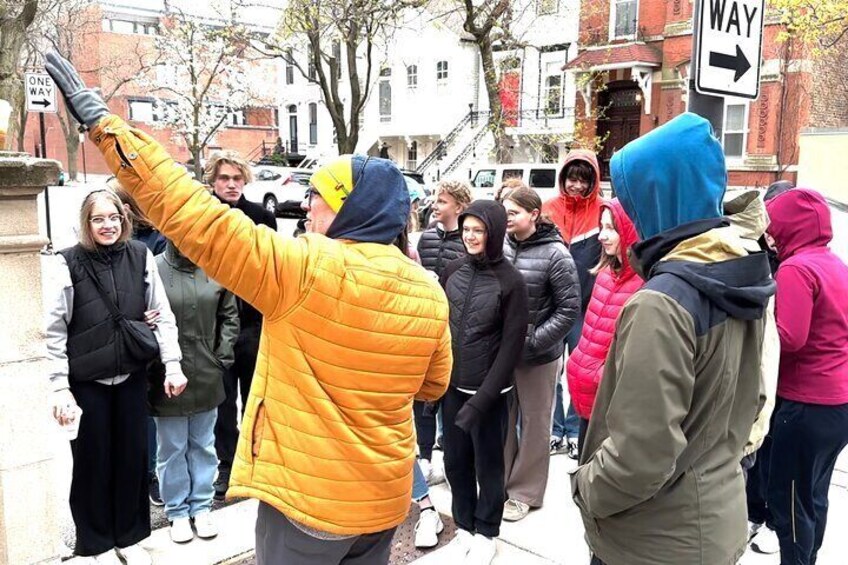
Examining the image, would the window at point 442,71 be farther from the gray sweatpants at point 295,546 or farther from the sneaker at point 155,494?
the gray sweatpants at point 295,546

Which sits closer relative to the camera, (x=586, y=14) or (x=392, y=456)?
(x=392, y=456)

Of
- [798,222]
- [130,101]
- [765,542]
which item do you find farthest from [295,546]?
[130,101]

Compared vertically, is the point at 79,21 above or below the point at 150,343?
above

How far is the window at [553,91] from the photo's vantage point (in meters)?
27.0

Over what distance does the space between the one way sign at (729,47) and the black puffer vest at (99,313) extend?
10.0ft

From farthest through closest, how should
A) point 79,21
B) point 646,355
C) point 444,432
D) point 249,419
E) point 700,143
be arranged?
point 79,21 → point 444,432 → point 249,419 → point 700,143 → point 646,355

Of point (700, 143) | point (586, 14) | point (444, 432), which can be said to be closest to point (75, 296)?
point (444, 432)

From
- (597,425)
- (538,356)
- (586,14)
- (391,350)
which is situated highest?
(586,14)

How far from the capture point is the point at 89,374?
136 inches

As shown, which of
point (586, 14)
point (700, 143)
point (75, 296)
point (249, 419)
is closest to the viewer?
point (700, 143)

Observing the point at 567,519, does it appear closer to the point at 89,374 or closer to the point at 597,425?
the point at 597,425

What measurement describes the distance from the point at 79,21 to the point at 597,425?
4206 centimetres

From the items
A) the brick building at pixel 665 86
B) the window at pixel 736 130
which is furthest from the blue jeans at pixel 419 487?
the window at pixel 736 130

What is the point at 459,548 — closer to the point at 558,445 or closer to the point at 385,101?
the point at 558,445
